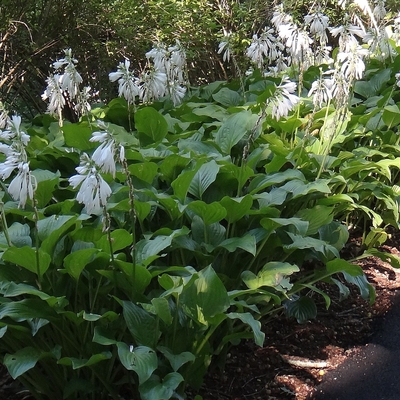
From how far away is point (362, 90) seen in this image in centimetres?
484

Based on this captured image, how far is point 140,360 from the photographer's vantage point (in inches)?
79.0

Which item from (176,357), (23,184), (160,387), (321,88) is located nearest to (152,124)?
(321,88)

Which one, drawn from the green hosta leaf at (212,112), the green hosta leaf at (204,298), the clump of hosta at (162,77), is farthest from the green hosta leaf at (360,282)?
the clump of hosta at (162,77)

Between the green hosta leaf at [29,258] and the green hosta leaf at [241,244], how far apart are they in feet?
2.56

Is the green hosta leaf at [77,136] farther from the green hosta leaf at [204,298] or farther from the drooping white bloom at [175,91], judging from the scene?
the green hosta leaf at [204,298]

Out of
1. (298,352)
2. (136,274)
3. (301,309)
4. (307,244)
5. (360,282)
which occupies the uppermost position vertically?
(136,274)

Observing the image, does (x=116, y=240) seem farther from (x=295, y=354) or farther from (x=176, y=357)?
(x=295, y=354)

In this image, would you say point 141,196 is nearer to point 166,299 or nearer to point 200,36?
point 166,299

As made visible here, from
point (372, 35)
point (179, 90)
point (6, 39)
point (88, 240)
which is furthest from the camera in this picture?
point (6, 39)

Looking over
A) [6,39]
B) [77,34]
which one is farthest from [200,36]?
[6,39]

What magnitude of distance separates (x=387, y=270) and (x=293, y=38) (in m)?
1.70

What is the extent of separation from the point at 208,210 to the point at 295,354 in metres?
0.91

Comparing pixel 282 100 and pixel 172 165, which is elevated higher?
pixel 282 100

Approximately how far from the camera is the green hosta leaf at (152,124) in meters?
3.51
